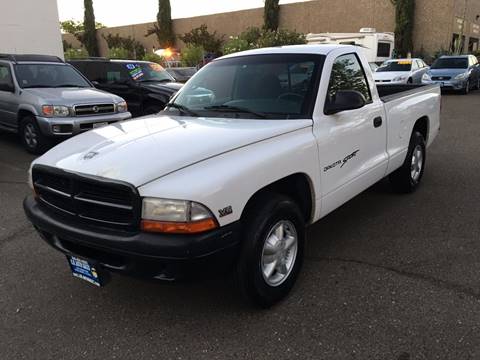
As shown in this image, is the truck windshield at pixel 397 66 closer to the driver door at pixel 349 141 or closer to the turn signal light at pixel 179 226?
the driver door at pixel 349 141

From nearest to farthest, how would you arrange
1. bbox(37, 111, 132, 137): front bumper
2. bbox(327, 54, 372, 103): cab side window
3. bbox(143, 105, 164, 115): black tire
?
bbox(327, 54, 372, 103): cab side window → bbox(37, 111, 132, 137): front bumper → bbox(143, 105, 164, 115): black tire

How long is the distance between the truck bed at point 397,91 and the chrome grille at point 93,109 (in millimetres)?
4929

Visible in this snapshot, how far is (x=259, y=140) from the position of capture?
3.13 meters

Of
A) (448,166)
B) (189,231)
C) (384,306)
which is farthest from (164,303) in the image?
(448,166)

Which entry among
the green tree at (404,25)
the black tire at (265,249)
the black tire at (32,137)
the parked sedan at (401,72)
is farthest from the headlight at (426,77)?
the black tire at (265,249)

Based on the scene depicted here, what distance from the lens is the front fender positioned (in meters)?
2.63

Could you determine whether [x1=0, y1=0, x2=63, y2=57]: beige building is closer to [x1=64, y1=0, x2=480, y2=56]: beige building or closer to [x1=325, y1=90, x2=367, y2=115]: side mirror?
[x1=325, y1=90, x2=367, y2=115]: side mirror

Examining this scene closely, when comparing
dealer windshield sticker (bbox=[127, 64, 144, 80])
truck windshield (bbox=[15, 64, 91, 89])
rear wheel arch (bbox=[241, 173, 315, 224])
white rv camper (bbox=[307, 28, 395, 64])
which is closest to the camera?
rear wheel arch (bbox=[241, 173, 315, 224])

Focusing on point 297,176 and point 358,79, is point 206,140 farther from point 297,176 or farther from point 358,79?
point 358,79

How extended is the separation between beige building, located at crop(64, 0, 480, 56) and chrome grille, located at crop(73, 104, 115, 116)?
99.2ft

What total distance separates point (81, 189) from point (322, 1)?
1529 inches

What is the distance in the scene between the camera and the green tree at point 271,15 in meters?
39.6

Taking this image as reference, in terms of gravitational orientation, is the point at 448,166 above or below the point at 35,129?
below

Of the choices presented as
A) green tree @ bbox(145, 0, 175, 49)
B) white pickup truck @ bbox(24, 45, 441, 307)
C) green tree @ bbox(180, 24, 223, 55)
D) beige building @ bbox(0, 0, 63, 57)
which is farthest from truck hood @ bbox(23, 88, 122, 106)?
green tree @ bbox(145, 0, 175, 49)
